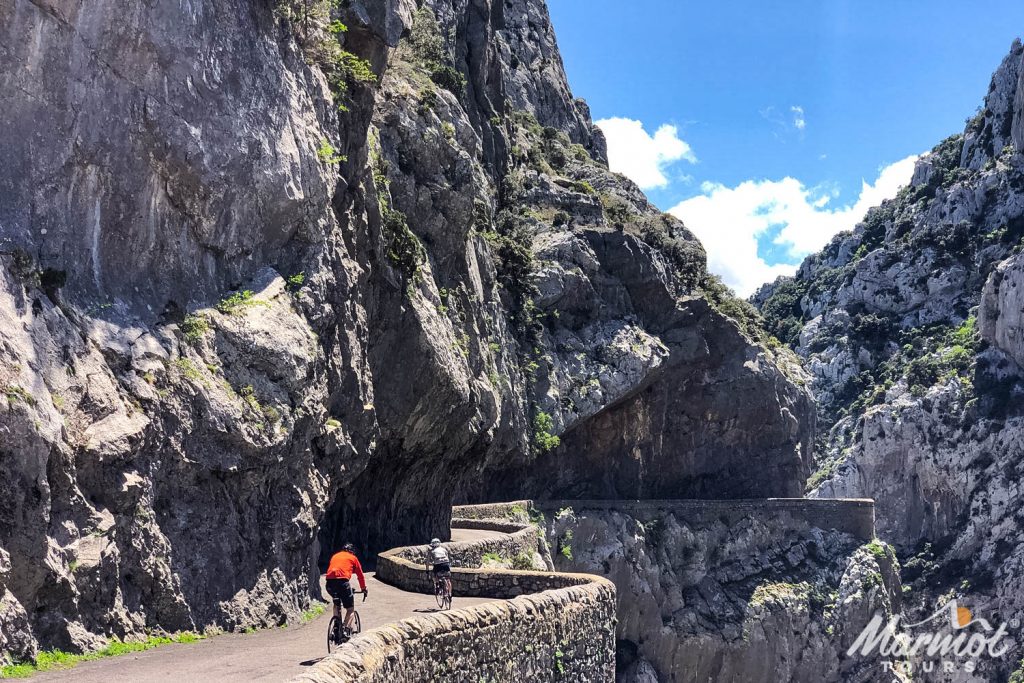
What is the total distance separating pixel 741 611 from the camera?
152ft

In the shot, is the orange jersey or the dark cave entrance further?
the dark cave entrance

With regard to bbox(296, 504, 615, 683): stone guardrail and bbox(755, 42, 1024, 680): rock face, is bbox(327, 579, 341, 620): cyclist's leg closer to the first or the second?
bbox(296, 504, 615, 683): stone guardrail

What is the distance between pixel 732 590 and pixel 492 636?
39021mm

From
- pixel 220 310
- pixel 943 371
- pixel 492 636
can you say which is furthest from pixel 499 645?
pixel 943 371

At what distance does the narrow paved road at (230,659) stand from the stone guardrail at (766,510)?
27.3 meters

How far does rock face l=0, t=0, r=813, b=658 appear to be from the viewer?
10.9 meters

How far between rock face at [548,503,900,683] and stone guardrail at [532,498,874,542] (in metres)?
0.24

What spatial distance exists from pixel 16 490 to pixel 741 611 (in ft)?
140

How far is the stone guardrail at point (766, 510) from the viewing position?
4438cm

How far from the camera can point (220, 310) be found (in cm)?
1439

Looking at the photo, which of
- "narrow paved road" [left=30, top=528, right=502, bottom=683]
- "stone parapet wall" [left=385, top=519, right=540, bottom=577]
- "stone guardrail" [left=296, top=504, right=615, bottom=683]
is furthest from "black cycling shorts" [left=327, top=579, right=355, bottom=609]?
"stone parapet wall" [left=385, top=519, right=540, bottom=577]

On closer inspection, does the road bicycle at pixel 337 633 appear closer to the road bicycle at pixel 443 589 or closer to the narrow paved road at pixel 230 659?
the narrow paved road at pixel 230 659

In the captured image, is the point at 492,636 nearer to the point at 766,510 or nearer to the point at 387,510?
the point at 387,510

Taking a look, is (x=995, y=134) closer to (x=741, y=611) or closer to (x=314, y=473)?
(x=741, y=611)
